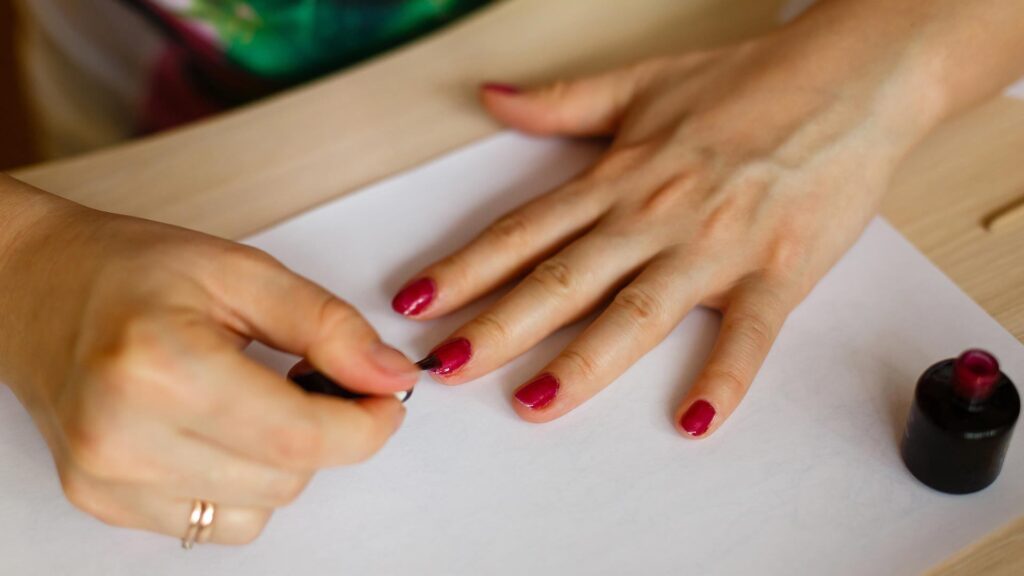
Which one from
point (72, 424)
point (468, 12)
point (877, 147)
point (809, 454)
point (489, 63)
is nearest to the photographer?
point (72, 424)

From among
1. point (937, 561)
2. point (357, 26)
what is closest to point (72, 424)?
point (937, 561)

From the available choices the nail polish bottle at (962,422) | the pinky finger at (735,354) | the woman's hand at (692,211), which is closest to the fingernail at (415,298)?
the woman's hand at (692,211)

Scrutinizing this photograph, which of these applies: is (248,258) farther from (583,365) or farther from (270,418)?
(583,365)

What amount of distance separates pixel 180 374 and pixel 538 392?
0.30m

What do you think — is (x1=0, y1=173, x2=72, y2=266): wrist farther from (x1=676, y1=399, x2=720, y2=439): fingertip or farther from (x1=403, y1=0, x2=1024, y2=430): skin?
(x1=676, y1=399, x2=720, y2=439): fingertip

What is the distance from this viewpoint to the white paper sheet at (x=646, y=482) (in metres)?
0.72

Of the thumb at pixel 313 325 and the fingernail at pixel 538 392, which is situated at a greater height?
the fingernail at pixel 538 392

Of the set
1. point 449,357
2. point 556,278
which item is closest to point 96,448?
point 449,357

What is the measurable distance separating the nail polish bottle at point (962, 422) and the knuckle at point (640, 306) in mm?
221

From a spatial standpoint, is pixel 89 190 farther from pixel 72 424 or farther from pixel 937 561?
pixel 937 561

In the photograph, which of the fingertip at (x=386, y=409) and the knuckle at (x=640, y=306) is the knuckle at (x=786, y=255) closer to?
the knuckle at (x=640, y=306)

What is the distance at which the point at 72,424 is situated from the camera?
65cm

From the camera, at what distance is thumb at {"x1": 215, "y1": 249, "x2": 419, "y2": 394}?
665 mm

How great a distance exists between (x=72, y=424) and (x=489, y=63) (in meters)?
0.67
